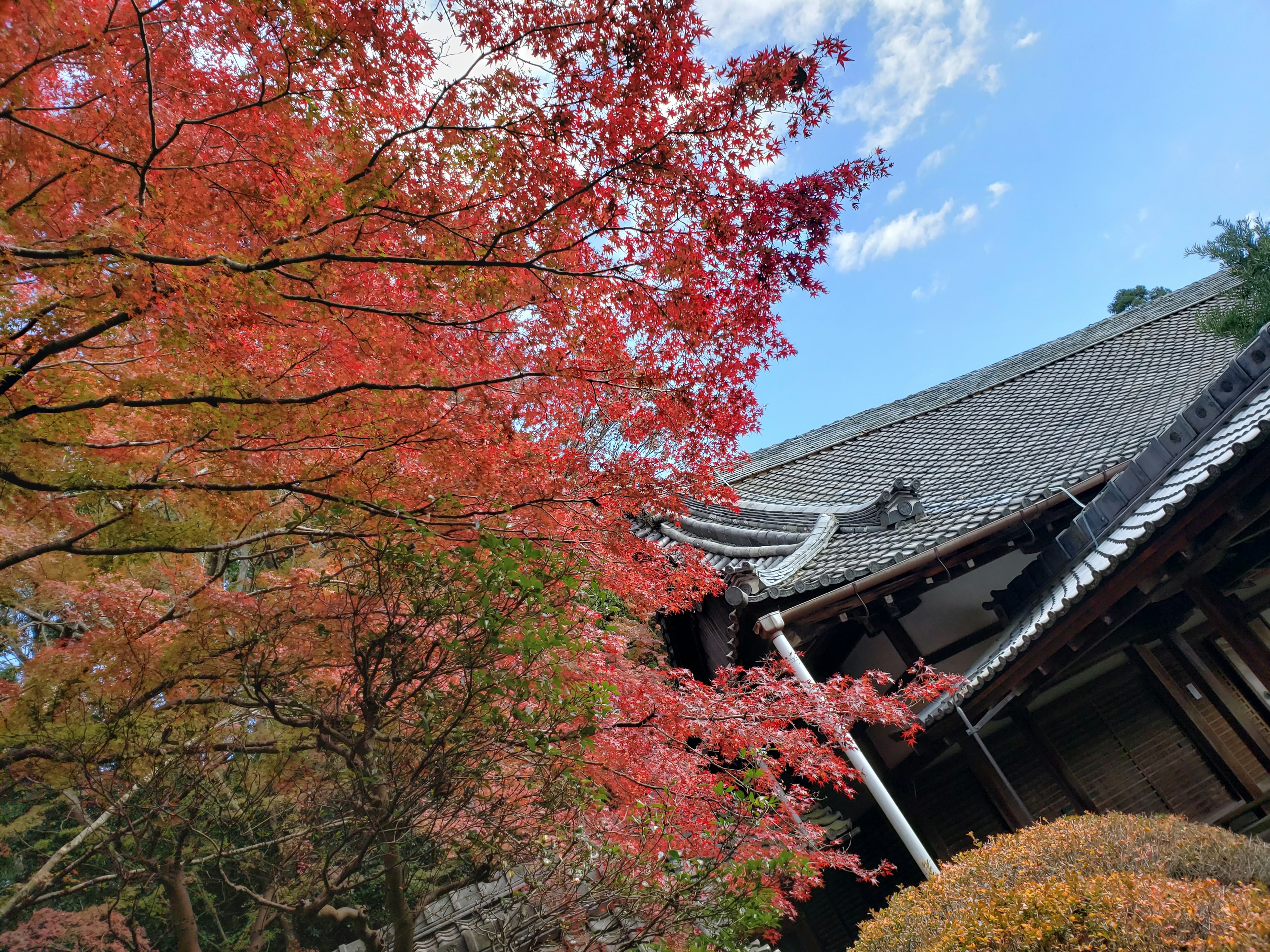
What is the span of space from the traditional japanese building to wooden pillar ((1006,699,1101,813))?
0.07ft

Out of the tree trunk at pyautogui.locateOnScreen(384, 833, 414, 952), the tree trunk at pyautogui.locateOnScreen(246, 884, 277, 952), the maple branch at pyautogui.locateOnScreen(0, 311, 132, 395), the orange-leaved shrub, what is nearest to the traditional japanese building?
the orange-leaved shrub

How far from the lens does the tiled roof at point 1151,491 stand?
472 cm

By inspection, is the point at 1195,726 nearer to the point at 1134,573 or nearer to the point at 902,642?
the point at 1134,573

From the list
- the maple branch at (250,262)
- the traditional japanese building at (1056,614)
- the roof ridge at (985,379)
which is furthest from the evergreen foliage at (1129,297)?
the maple branch at (250,262)

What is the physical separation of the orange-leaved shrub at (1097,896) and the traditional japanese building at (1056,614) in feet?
6.14

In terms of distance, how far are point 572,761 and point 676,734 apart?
197 centimetres

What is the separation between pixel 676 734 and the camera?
5852mm

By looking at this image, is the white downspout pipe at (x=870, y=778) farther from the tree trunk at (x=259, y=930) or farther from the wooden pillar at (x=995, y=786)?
the tree trunk at (x=259, y=930)

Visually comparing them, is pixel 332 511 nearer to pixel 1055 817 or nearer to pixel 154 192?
pixel 154 192

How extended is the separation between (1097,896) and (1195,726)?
4.67 metres

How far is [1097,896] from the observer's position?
2723 mm

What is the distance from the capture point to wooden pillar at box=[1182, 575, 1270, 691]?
16.1ft

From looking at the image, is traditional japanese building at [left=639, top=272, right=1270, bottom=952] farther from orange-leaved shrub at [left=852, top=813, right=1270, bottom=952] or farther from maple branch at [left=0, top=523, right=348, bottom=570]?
maple branch at [left=0, top=523, right=348, bottom=570]

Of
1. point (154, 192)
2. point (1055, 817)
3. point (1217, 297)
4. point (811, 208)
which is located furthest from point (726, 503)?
point (1217, 297)
